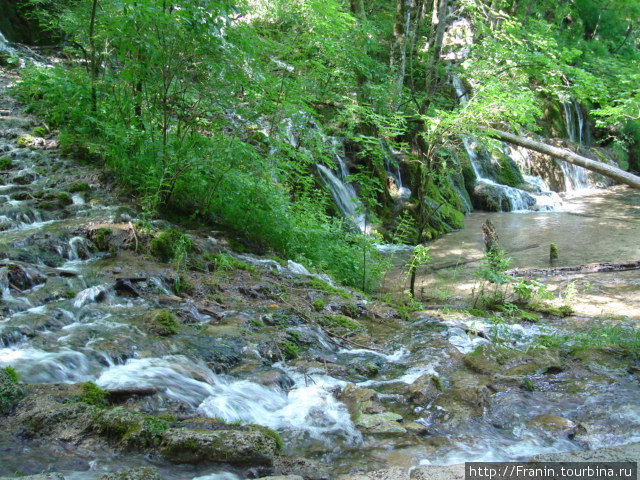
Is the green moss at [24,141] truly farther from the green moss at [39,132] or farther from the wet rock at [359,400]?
the wet rock at [359,400]

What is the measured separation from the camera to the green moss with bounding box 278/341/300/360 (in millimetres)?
4691

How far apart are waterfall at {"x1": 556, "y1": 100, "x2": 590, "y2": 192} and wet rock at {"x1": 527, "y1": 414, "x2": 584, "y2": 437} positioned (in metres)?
23.0

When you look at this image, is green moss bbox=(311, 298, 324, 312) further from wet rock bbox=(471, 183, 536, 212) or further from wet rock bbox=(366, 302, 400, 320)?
wet rock bbox=(471, 183, 536, 212)

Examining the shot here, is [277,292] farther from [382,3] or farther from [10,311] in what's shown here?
[382,3]

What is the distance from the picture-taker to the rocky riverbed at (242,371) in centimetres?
282

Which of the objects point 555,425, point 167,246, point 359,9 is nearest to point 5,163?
point 167,246

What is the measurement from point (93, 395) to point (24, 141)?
25.2ft

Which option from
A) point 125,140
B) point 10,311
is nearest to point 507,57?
point 125,140

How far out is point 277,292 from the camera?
249 inches

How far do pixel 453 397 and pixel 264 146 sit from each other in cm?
597

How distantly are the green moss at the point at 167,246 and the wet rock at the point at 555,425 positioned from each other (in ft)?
14.6

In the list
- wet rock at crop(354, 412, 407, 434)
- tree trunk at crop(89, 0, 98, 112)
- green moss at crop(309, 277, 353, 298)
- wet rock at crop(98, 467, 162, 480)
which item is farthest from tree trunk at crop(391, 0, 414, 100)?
wet rock at crop(98, 467, 162, 480)

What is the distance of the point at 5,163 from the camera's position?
834 centimetres

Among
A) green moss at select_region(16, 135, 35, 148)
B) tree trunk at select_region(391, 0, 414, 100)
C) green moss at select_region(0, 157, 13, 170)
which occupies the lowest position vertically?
green moss at select_region(0, 157, 13, 170)
